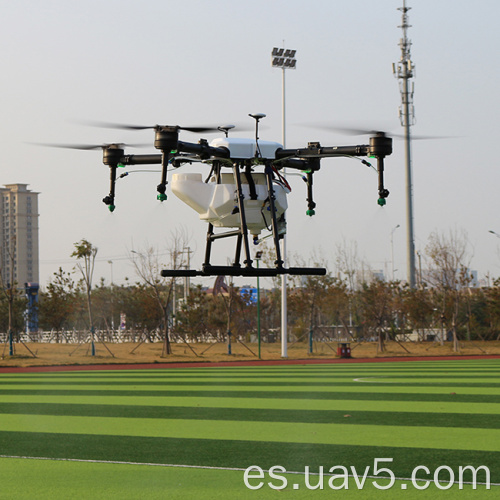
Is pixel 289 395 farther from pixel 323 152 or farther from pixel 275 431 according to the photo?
pixel 323 152

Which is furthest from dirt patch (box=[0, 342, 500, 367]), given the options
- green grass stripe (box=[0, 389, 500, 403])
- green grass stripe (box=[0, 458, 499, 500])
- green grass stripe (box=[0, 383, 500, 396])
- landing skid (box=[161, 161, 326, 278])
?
landing skid (box=[161, 161, 326, 278])

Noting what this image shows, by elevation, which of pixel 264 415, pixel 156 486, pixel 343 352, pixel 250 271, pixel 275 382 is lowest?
pixel 343 352

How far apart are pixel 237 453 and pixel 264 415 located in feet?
12.5

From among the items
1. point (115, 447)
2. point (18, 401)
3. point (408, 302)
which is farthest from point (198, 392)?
point (408, 302)

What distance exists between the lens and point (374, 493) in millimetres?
7824

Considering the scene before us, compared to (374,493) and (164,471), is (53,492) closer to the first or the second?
(164,471)

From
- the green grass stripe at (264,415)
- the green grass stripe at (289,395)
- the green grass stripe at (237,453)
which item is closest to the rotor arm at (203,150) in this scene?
the green grass stripe at (237,453)

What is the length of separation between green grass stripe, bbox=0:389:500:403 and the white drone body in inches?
370

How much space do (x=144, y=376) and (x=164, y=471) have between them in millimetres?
16813

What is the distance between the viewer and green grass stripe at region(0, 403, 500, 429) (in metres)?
12.6

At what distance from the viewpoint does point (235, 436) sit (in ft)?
37.6

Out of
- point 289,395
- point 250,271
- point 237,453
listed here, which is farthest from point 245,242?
point 289,395

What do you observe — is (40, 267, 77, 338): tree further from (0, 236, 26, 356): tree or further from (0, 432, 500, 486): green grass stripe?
(0, 432, 500, 486): green grass stripe

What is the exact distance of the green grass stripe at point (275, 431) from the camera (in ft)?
35.2
